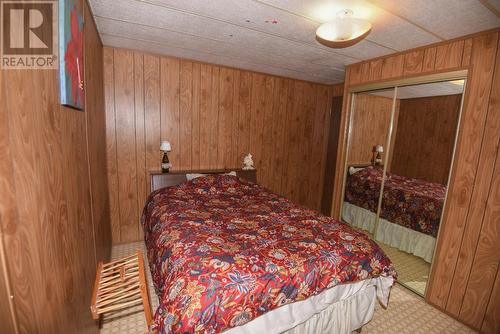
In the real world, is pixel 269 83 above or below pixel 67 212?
above

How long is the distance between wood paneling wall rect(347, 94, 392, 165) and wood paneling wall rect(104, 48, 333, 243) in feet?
3.96

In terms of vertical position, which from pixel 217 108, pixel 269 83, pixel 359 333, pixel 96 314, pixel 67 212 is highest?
pixel 269 83

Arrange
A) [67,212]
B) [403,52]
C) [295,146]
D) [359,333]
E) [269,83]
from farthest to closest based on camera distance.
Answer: [295,146] < [269,83] < [403,52] < [359,333] < [67,212]

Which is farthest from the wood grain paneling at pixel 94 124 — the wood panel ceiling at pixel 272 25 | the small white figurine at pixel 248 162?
the small white figurine at pixel 248 162

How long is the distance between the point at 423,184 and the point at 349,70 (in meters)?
1.64

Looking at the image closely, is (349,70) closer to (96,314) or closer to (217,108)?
(217,108)

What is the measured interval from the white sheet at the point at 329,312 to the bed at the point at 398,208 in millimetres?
953

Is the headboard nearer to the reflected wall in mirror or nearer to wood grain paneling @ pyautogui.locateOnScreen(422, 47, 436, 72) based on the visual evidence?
the reflected wall in mirror

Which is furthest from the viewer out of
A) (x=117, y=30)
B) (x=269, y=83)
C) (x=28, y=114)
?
(x=269, y=83)

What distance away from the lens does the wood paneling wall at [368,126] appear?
2.67 meters

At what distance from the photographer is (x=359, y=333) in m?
1.83

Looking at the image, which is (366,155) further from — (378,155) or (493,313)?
(493,313)

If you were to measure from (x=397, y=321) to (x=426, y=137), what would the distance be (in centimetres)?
175

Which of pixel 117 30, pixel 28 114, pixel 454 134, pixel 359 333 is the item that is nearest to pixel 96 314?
pixel 28 114
